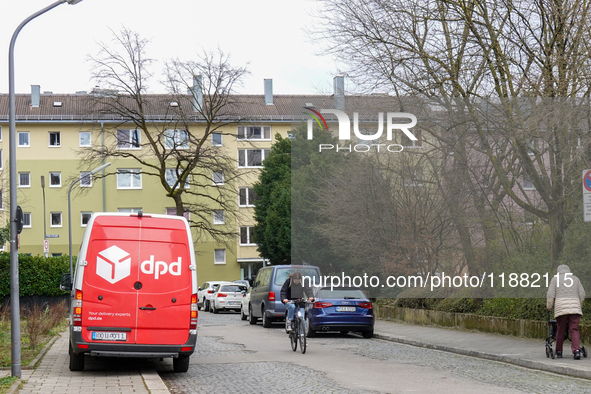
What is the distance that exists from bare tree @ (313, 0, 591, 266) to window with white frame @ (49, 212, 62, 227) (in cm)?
4709

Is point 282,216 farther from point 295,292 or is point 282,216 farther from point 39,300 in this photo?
point 295,292

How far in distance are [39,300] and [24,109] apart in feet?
120

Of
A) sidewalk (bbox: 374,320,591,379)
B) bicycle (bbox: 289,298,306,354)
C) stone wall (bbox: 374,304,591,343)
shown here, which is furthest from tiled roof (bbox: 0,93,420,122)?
bicycle (bbox: 289,298,306,354)

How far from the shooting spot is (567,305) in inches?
520

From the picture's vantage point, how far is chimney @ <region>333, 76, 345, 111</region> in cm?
2048

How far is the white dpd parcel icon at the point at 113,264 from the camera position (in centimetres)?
1147

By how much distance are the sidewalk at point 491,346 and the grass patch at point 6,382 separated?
8039 millimetres

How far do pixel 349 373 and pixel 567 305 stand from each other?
4.11 m

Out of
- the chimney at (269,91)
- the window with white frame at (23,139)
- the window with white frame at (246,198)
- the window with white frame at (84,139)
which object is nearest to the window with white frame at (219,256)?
the window with white frame at (246,198)

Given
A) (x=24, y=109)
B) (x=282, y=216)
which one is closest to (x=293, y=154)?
(x=282, y=216)

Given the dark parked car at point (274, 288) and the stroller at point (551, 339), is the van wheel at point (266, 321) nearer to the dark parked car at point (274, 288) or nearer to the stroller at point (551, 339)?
the dark parked car at point (274, 288)

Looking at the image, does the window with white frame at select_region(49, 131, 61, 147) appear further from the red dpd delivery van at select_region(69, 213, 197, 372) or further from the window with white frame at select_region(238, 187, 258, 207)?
the red dpd delivery van at select_region(69, 213, 197, 372)

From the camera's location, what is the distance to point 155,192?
6406 cm

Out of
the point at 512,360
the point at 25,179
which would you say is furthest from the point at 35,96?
the point at 512,360
